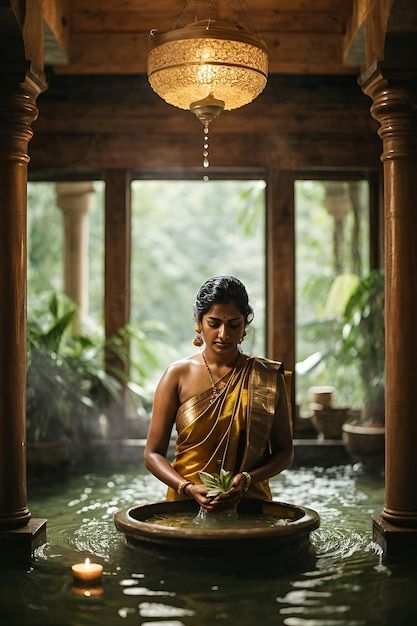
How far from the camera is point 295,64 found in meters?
8.60

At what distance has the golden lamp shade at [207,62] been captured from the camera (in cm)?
545

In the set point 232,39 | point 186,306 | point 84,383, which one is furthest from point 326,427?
point 186,306

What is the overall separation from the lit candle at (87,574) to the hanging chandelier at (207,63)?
9.04 feet

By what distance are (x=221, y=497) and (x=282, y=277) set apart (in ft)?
16.1

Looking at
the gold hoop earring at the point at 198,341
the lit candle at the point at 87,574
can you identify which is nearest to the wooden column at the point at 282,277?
the gold hoop earring at the point at 198,341

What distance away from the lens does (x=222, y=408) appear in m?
5.55

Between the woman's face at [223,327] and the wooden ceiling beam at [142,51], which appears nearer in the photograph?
the woman's face at [223,327]

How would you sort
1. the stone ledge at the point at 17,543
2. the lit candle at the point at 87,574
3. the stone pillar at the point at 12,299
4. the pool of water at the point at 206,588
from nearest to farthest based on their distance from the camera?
1. the pool of water at the point at 206,588
2. the lit candle at the point at 87,574
3. the stone ledge at the point at 17,543
4. the stone pillar at the point at 12,299

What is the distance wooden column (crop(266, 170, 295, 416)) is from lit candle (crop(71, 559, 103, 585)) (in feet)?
17.1

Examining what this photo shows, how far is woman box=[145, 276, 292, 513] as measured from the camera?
546cm

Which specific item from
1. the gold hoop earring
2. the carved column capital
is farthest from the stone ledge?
the carved column capital

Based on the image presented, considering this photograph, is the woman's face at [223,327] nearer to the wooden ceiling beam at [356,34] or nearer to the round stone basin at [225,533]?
the round stone basin at [225,533]

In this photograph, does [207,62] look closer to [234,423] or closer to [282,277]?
[234,423]

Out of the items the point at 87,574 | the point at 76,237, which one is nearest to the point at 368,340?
the point at 76,237
